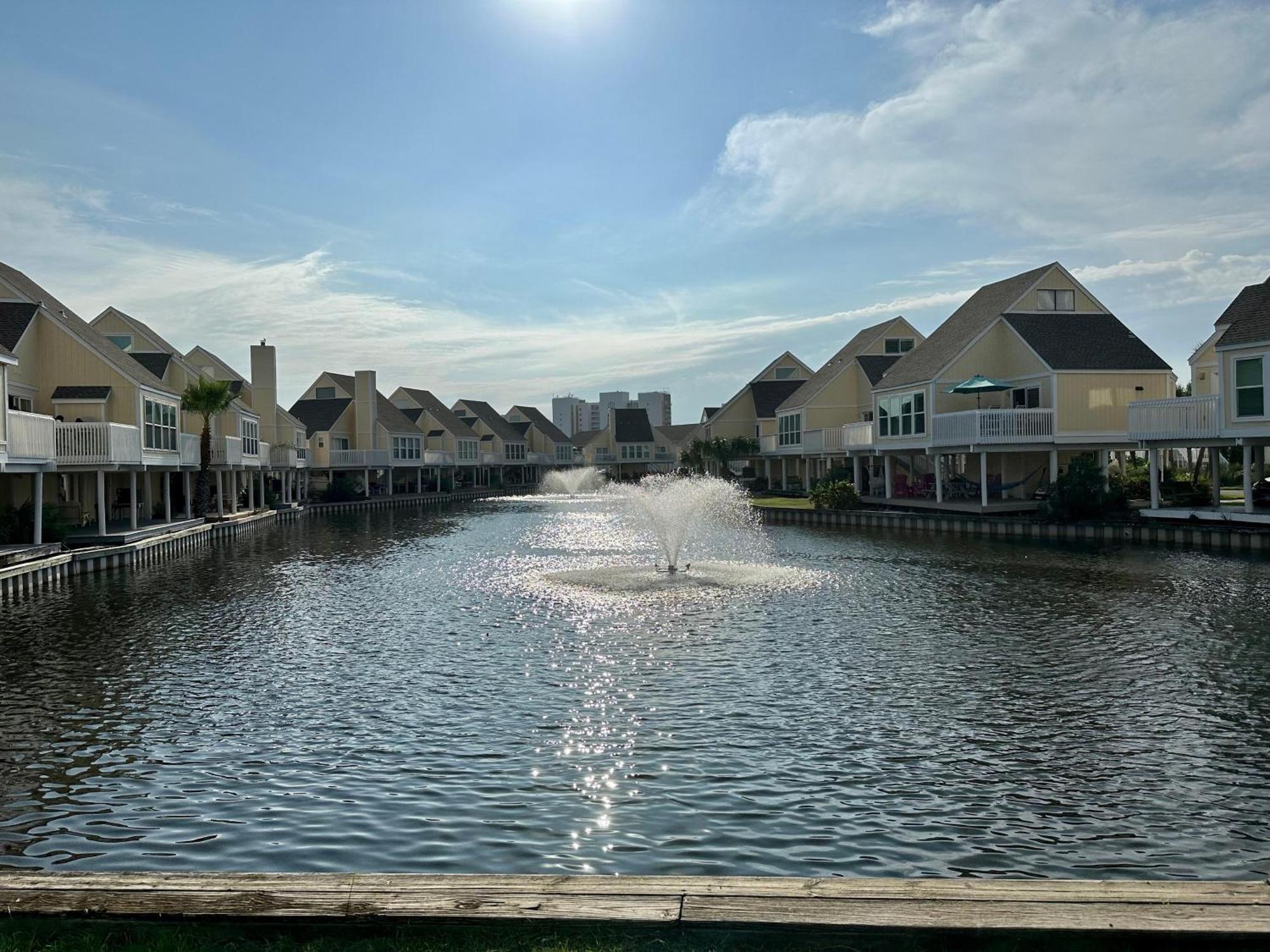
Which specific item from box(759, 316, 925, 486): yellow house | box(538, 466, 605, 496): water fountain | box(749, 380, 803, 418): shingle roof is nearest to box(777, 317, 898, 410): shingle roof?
box(759, 316, 925, 486): yellow house

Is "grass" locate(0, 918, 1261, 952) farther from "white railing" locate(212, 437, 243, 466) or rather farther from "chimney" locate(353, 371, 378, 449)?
"chimney" locate(353, 371, 378, 449)

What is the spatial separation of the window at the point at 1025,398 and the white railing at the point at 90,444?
3257cm

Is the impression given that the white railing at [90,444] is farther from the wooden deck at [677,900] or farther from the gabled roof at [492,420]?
the gabled roof at [492,420]

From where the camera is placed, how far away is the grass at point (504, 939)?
17.4 ft

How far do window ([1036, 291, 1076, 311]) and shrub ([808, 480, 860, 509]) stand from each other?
11.3m

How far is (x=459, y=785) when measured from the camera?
385 inches

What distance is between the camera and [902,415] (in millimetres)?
46469

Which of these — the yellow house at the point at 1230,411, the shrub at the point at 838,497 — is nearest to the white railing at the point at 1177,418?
the yellow house at the point at 1230,411

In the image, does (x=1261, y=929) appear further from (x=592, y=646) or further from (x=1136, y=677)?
(x=592, y=646)

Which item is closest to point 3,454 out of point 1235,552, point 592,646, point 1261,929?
point 592,646

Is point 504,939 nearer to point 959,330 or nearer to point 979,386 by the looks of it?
point 979,386

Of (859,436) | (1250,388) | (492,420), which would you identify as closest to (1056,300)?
(859,436)

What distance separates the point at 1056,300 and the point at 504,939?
44.1 metres

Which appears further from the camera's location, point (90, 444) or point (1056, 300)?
point (1056, 300)
